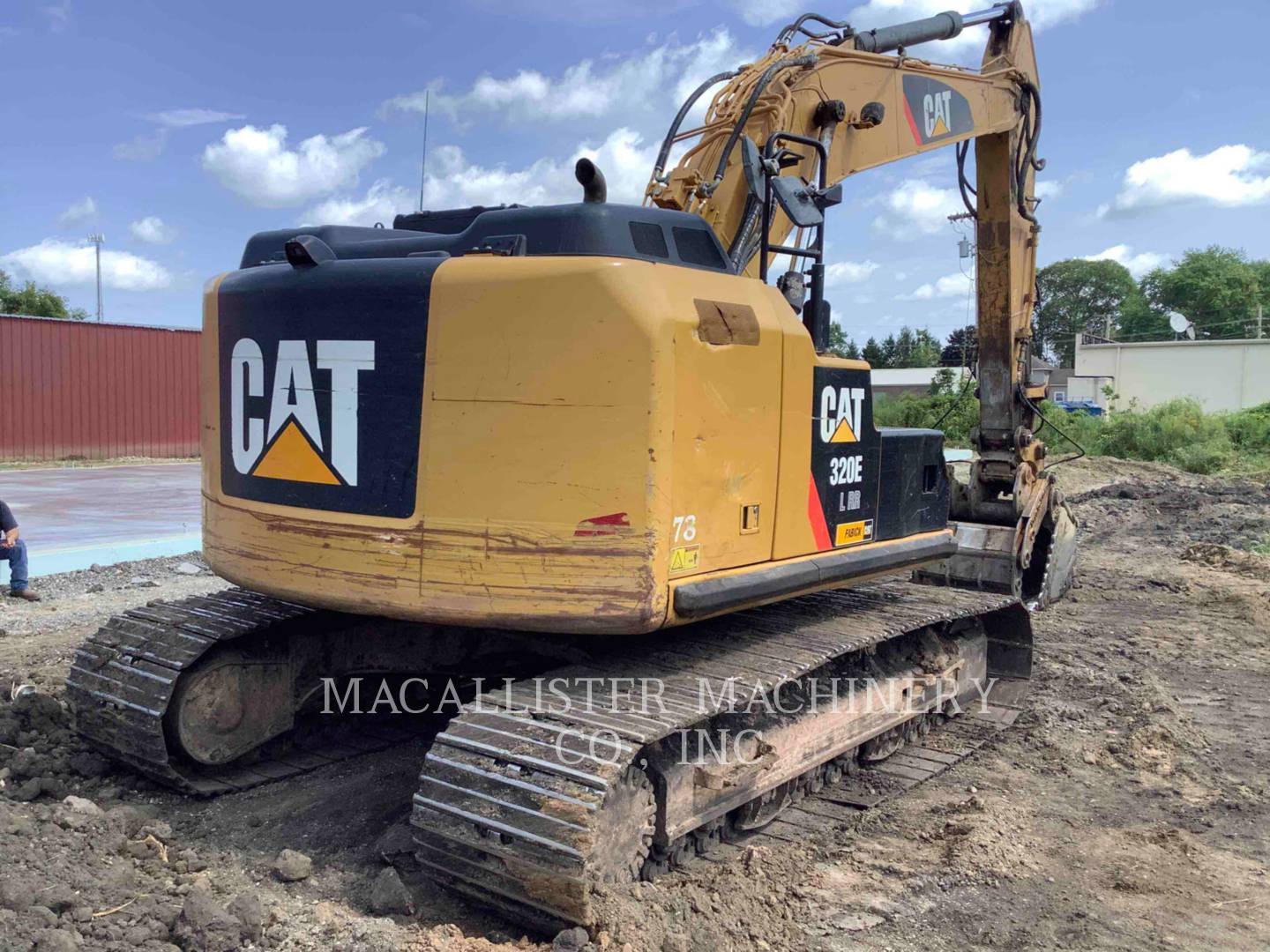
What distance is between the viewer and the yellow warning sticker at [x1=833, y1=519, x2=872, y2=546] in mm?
4520

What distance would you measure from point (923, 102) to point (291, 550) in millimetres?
4808

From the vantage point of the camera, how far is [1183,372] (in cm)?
3969

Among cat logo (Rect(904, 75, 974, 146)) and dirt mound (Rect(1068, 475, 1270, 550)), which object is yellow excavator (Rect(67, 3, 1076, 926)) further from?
dirt mound (Rect(1068, 475, 1270, 550))

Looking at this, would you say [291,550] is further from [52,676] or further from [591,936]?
[52,676]

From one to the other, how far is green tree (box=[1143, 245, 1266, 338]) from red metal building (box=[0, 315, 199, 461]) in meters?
58.1

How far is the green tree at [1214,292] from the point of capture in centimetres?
6259

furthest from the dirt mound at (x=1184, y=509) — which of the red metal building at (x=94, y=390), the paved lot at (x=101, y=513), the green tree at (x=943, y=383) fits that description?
the red metal building at (x=94, y=390)

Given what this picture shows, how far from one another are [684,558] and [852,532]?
1271mm

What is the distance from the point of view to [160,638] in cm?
455

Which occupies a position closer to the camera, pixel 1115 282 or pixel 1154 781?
pixel 1154 781

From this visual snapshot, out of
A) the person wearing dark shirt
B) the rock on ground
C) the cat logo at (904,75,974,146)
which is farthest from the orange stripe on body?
the person wearing dark shirt

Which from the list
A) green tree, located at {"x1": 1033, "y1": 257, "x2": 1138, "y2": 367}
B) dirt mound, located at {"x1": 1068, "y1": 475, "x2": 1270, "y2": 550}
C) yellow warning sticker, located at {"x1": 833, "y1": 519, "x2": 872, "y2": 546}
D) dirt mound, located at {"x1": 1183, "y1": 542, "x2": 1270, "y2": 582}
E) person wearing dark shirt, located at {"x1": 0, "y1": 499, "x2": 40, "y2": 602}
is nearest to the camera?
yellow warning sticker, located at {"x1": 833, "y1": 519, "x2": 872, "y2": 546}

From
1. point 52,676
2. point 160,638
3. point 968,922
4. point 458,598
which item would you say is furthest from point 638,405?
point 52,676

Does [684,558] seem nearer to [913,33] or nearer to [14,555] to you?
[913,33]
